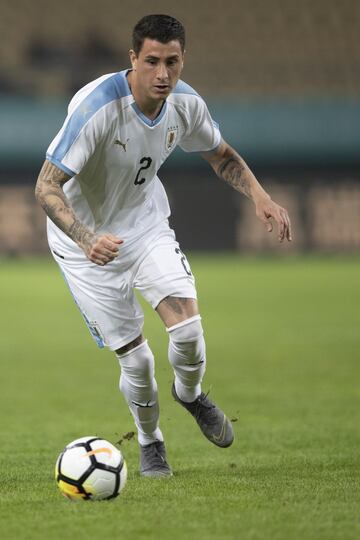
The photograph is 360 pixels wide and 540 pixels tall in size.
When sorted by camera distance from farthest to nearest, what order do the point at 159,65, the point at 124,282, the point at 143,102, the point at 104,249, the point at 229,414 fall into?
the point at 229,414 → the point at 124,282 → the point at 143,102 → the point at 159,65 → the point at 104,249

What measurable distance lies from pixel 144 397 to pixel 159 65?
1802mm

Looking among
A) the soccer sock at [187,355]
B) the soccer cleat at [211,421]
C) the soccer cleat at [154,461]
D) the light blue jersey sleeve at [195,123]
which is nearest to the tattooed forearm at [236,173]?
the light blue jersey sleeve at [195,123]

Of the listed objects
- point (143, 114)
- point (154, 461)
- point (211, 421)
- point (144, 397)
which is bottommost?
point (154, 461)

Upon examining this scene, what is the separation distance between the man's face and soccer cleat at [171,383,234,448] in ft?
5.60

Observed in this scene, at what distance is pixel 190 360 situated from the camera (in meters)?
5.93

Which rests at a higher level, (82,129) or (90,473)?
(82,129)

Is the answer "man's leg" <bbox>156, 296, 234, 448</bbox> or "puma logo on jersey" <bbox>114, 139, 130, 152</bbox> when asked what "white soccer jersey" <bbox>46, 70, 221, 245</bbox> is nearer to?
"puma logo on jersey" <bbox>114, 139, 130, 152</bbox>

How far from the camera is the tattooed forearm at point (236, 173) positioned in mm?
6332

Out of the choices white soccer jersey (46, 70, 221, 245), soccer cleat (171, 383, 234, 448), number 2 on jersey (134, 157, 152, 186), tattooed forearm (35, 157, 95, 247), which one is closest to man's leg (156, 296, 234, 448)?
soccer cleat (171, 383, 234, 448)

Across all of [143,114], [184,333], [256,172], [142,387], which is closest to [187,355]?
[184,333]

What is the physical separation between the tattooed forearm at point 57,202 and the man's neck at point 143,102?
23.4 inches

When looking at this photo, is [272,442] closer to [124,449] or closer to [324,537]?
[124,449]

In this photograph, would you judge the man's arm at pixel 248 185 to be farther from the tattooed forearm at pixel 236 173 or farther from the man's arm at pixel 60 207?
the man's arm at pixel 60 207

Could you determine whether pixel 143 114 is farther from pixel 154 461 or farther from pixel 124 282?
pixel 154 461
